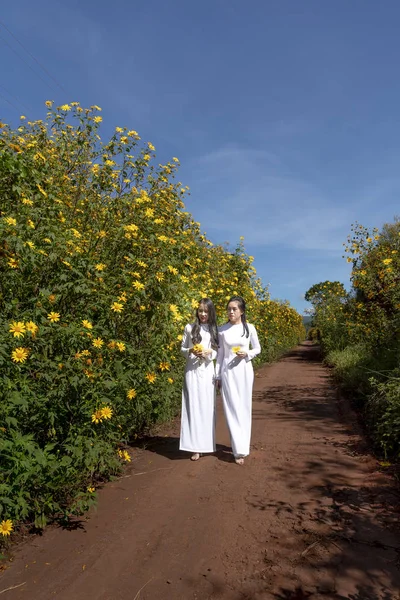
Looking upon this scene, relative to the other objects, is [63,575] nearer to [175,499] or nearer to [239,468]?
[175,499]

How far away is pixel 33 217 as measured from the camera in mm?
3539

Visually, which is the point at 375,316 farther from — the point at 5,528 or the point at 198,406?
the point at 5,528

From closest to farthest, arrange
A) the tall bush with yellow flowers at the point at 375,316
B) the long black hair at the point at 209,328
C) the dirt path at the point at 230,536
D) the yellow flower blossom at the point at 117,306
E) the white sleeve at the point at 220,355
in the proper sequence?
the dirt path at the point at 230,536 → the yellow flower blossom at the point at 117,306 → the long black hair at the point at 209,328 → the white sleeve at the point at 220,355 → the tall bush with yellow flowers at the point at 375,316

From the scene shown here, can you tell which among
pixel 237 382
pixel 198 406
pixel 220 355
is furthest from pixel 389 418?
pixel 198 406

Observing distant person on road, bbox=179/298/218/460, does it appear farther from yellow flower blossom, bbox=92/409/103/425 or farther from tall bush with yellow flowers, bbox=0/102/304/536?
yellow flower blossom, bbox=92/409/103/425

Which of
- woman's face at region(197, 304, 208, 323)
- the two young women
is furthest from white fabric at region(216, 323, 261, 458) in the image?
woman's face at region(197, 304, 208, 323)

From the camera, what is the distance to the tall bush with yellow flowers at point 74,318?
2.72 m

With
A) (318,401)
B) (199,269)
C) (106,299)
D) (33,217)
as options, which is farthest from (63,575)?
(318,401)

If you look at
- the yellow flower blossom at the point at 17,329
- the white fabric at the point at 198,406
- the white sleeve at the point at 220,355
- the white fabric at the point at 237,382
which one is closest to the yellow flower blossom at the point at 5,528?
the yellow flower blossom at the point at 17,329

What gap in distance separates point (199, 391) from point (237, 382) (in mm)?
390

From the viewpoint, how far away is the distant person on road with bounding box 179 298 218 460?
437 centimetres

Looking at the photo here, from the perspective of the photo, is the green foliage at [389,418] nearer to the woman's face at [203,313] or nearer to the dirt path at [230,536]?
the dirt path at [230,536]

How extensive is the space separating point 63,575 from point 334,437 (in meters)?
3.57

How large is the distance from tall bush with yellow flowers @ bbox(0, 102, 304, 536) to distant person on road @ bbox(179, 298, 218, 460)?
24 centimetres
